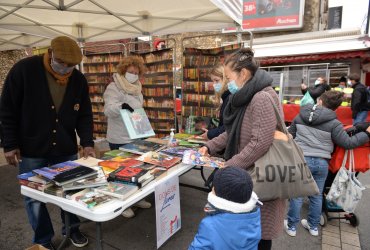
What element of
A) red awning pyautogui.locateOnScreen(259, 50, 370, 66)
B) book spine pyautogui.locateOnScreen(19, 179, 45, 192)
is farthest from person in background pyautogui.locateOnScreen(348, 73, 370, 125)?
book spine pyautogui.locateOnScreen(19, 179, 45, 192)

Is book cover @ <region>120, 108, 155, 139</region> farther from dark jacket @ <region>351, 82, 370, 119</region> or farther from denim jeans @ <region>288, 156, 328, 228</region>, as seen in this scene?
dark jacket @ <region>351, 82, 370, 119</region>

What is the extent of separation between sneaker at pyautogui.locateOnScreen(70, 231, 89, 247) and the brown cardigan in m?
1.74

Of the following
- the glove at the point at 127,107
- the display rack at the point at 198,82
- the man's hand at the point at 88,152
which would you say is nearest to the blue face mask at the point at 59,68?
the man's hand at the point at 88,152

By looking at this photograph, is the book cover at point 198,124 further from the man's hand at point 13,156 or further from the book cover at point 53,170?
the man's hand at point 13,156

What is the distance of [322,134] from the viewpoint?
2.57 metres

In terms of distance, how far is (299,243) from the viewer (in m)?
2.60

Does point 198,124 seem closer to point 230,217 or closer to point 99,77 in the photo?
point 99,77

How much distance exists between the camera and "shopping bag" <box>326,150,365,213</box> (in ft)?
8.45

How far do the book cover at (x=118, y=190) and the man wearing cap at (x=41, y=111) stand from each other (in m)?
0.79

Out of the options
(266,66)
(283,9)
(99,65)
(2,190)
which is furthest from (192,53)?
(283,9)

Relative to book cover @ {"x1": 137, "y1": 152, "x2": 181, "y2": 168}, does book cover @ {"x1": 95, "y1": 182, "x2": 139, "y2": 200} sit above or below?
below

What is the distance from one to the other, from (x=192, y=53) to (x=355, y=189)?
8.79 ft

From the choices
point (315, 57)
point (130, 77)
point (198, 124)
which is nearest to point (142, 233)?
point (198, 124)

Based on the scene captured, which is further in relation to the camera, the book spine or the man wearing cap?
the man wearing cap
